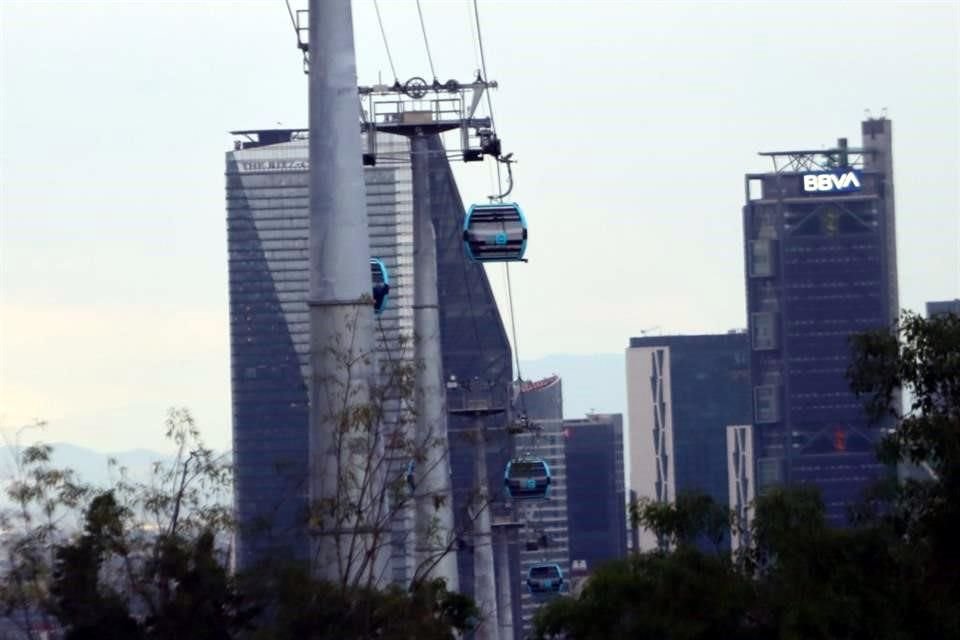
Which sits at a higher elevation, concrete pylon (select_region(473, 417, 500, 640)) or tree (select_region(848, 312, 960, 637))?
tree (select_region(848, 312, 960, 637))

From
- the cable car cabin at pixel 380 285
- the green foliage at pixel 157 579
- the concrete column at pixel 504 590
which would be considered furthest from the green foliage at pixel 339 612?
the concrete column at pixel 504 590

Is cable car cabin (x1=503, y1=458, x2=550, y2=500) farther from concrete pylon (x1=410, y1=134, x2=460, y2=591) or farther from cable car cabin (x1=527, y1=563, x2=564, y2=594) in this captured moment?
concrete pylon (x1=410, y1=134, x2=460, y2=591)

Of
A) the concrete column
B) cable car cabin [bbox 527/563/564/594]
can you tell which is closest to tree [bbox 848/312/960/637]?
the concrete column

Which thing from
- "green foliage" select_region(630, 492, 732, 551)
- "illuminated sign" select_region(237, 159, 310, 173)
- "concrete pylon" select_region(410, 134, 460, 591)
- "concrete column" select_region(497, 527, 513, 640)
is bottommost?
"concrete column" select_region(497, 527, 513, 640)

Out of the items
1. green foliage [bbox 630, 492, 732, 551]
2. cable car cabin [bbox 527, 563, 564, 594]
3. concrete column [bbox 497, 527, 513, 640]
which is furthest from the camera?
cable car cabin [bbox 527, 563, 564, 594]

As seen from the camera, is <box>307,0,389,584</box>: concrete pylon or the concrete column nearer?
<box>307,0,389,584</box>: concrete pylon

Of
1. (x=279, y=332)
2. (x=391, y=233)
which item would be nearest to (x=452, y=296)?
(x=391, y=233)
